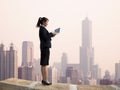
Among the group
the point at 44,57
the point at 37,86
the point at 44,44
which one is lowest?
the point at 37,86

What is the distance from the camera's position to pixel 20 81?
10281mm

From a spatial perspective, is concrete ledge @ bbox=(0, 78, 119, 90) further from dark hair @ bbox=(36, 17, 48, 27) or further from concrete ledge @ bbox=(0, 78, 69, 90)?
dark hair @ bbox=(36, 17, 48, 27)

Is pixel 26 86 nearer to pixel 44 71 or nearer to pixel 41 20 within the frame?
pixel 44 71

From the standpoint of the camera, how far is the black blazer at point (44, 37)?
10.1 meters

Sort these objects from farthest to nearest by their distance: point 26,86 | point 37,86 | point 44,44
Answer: point 44,44 → point 37,86 → point 26,86

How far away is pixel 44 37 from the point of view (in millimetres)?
10117

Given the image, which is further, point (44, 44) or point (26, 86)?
point (44, 44)

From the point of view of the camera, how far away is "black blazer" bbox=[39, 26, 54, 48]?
10109 mm

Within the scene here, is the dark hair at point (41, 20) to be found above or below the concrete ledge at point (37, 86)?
above

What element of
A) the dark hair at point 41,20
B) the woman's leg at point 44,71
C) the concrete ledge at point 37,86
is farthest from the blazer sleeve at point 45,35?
the concrete ledge at point 37,86

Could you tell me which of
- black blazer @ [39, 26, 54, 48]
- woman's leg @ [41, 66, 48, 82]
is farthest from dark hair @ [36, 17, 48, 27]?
woman's leg @ [41, 66, 48, 82]

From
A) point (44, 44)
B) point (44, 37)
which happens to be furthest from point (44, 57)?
point (44, 37)

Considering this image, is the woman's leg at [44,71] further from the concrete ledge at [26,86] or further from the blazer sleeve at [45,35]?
the blazer sleeve at [45,35]

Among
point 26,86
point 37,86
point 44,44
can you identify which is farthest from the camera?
point 44,44
